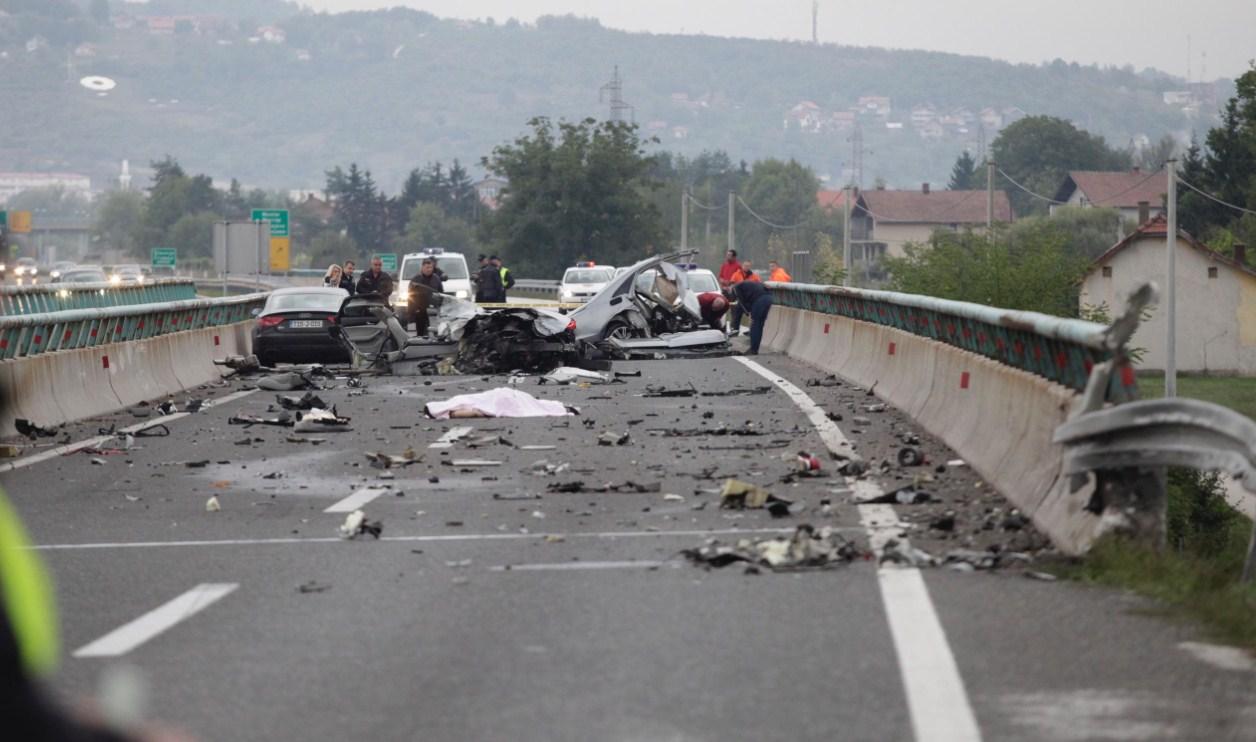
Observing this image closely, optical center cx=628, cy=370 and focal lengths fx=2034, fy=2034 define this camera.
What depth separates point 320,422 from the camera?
1914 cm

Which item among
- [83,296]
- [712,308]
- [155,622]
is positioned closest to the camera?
[155,622]

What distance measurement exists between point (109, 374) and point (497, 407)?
5.46 metres

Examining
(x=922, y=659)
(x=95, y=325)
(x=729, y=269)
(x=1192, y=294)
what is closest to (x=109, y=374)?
(x=95, y=325)

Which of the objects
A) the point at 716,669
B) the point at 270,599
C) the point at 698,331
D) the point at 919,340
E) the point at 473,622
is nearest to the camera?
the point at 716,669

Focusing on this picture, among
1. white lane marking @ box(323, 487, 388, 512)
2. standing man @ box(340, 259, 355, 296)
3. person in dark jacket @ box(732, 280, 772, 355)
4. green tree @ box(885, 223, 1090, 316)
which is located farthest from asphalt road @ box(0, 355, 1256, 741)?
green tree @ box(885, 223, 1090, 316)

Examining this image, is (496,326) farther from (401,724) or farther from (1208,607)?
(401,724)

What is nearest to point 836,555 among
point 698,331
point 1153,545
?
point 1153,545

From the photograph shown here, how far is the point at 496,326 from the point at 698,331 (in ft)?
18.8

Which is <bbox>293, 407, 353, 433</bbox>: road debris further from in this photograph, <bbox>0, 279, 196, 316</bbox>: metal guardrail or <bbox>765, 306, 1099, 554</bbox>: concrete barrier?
<bbox>0, 279, 196, 316</bbox>: metal guardrail

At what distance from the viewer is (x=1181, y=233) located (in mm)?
90938

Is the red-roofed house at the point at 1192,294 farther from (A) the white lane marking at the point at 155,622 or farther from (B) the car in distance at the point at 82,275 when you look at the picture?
(A) the white lane marking at the point at 155,622

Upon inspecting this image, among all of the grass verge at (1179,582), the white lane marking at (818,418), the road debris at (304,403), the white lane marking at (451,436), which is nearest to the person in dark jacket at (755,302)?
the white lane marking at (818,418)

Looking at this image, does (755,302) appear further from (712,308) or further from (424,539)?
(424,539)

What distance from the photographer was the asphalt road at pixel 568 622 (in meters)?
6.11
